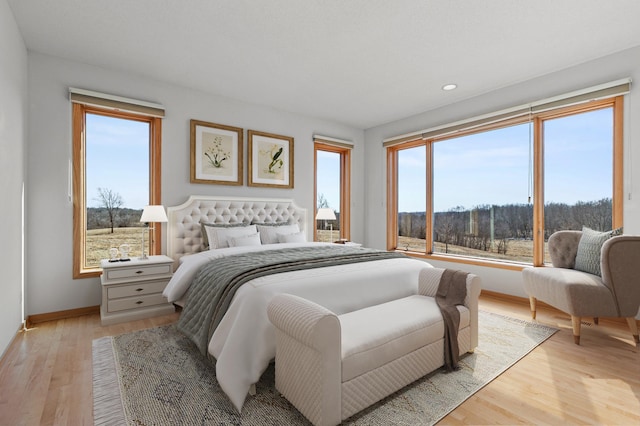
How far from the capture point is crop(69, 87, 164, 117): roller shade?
3271 mm

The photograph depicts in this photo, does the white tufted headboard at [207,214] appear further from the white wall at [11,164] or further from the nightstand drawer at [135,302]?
the white wall at [11,164]

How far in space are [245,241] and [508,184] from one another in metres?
3.45

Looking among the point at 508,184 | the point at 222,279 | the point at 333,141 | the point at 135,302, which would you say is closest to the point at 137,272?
the point at 135,302

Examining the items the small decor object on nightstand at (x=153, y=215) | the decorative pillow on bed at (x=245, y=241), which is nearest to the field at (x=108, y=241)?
the small decor object on nightstand at (x=153, y=215)

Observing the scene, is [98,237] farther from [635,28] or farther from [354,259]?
[635,28]

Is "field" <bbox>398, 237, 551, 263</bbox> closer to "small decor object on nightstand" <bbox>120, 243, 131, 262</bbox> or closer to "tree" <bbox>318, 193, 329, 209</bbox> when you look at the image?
"tree" <bbox>318, 193, 329, 209</bbox>

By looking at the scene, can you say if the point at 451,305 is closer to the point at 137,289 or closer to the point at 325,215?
the point at 325,215

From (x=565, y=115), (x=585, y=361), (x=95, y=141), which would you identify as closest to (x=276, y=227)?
(x=95, y=141)

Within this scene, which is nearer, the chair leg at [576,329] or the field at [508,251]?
the chair leg at [576,329]

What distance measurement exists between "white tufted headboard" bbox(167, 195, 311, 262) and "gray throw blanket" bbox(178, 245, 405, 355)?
1.19 metres

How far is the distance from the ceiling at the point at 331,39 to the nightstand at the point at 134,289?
2.15 m

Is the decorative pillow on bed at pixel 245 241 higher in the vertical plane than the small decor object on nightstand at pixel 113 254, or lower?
higher

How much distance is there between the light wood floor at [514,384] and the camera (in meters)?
1.70

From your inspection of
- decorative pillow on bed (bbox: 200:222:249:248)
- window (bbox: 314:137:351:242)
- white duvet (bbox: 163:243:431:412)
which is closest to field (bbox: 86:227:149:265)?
decorative pillow on bed (bbox: 200:222:249:248)
